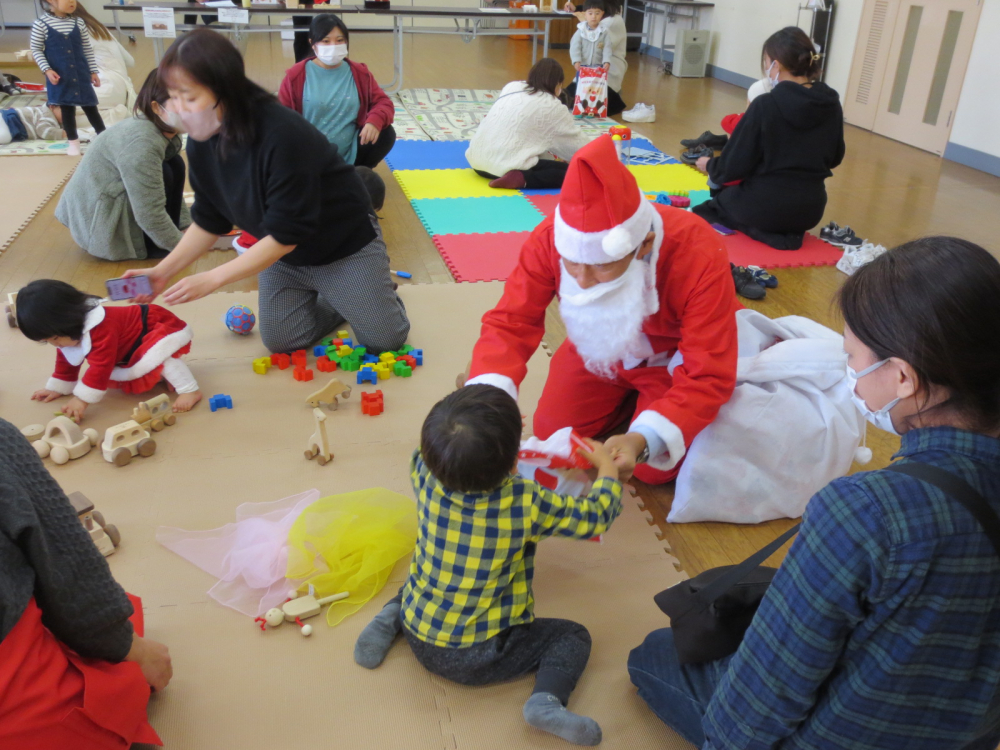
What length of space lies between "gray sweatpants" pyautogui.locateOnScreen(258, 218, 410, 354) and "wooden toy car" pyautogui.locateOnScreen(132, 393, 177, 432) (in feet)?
1.80

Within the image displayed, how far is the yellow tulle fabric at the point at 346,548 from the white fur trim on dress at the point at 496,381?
440 mm

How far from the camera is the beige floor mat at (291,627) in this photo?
176 cm

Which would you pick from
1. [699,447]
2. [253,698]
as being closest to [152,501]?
[253,698]

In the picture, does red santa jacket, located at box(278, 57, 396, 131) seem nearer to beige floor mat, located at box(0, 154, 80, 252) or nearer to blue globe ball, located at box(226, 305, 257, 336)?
beige floor mat, located at box(0, 154, 80, 252)

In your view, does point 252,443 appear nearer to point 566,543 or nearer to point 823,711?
point 566,543

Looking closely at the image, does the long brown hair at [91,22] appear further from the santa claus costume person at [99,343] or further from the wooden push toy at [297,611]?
the wooden push toy at [297,611]

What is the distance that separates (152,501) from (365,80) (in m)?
3.18

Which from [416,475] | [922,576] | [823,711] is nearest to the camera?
[922,576]

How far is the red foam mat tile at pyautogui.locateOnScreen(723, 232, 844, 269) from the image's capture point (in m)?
4.29

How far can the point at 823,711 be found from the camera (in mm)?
1178

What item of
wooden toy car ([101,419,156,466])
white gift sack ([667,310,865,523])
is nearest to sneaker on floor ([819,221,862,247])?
white gift sack ([667,310,865,523])

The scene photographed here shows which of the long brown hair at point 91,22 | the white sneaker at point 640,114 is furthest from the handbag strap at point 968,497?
the white sneaker at point 640,114

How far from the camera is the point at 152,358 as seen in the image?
2807 mm

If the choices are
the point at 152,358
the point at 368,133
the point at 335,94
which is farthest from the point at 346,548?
the point at 335,94
